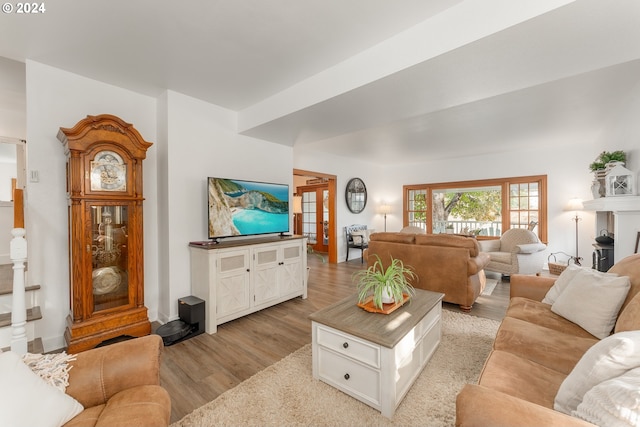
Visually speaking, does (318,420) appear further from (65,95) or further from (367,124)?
A: (65,95)

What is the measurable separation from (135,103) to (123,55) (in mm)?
773

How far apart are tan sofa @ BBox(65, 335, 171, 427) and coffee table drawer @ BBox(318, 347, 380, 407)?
3.29ft

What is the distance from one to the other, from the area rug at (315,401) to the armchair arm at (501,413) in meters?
0.79

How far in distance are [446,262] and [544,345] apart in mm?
1822

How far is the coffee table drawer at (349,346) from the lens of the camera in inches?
63.7

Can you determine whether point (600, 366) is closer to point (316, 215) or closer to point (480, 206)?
point (480, 206)

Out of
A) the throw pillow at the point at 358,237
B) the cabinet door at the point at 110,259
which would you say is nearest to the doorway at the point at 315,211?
the throw pillow at the point at 358,237

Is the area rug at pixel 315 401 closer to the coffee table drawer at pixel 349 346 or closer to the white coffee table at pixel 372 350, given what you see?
the white coffee table at pixel 372 350

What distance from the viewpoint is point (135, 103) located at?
9.59 feet

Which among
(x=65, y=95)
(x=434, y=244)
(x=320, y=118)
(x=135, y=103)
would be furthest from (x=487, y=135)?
(x=65, y=95)

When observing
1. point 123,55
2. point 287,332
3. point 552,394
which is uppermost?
point 123,55

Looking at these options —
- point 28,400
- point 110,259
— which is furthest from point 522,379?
point 110,259

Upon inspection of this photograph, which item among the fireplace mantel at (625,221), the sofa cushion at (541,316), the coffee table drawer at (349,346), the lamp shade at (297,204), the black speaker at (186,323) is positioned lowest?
the black speaker at (186,323)

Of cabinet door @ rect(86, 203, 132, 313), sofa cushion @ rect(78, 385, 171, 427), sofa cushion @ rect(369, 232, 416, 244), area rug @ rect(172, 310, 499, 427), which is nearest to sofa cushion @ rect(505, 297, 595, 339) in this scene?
area rug @ rect(172, 310, 499, 427)
